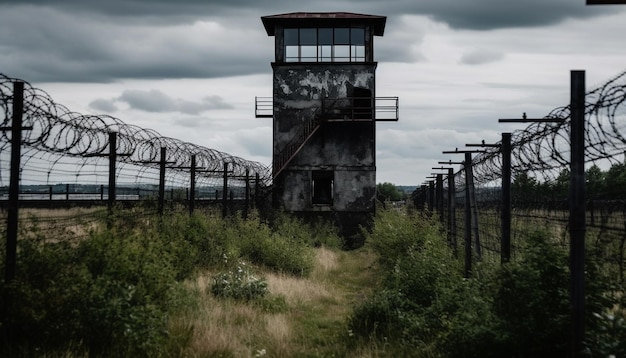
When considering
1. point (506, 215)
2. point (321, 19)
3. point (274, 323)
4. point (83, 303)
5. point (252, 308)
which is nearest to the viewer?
point (83, 303)

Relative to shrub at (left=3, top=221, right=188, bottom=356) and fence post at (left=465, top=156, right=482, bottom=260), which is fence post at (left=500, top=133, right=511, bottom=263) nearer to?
fence post at (left=465, top=156, right=482, bottom=260)

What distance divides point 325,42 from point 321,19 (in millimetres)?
1095

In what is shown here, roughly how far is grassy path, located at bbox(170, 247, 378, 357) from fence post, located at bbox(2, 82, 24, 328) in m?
2.09

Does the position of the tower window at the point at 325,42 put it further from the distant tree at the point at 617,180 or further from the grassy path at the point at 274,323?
the distant tree at the point at 617,180

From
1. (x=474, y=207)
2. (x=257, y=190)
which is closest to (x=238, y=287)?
(x=474, y=207)

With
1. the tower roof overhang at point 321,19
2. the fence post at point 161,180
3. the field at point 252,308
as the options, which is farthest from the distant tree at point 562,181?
the tower roof overhang at point 321,19

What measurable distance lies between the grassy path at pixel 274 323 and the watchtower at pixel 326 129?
1541 cm

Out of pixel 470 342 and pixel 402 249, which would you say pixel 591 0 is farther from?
pixel 402 249

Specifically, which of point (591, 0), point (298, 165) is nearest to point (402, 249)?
point (591, 0)

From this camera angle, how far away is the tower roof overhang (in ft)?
103

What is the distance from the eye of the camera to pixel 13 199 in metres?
7.70

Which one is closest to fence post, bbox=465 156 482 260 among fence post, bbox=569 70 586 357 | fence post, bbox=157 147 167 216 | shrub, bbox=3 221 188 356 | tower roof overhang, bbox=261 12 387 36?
fence post, bbox=569 70 586 357

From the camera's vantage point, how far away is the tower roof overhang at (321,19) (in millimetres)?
31328

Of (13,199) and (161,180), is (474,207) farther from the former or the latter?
(13,199)
